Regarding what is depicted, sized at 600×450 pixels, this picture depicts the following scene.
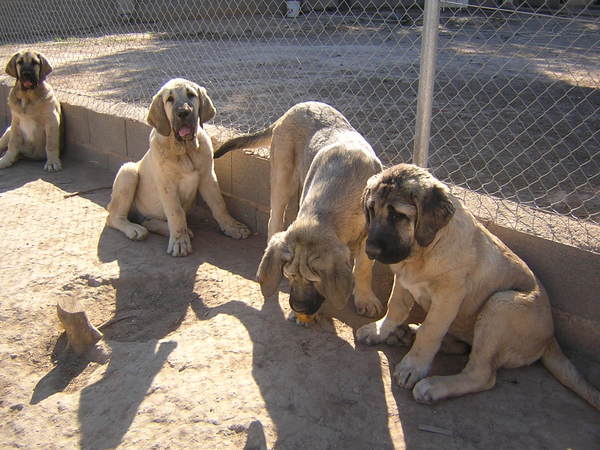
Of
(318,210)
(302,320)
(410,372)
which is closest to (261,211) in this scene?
(302,320)

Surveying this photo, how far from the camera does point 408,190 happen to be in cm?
304

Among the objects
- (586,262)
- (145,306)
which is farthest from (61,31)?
(586,262)

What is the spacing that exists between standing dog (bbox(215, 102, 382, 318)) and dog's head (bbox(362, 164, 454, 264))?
0.31 meters

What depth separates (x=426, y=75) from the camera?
414 cm

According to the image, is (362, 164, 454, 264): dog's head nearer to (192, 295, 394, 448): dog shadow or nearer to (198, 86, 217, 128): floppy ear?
(192, 295, 394, 448): dog shadow

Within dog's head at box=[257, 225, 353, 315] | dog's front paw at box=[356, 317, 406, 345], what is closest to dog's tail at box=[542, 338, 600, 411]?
dog's front paw at box=[356, 317, 406, 345]

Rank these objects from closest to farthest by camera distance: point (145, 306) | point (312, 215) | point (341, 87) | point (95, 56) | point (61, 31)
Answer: point (312, 215) → point (145, 306) → point (341, 87) → point (95, 56) → point (61, 31)

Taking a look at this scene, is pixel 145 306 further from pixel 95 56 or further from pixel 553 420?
pixel 95 56

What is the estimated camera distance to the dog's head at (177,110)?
493 cm

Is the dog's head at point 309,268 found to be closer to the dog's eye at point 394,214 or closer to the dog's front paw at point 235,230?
the dog's eye at point 394,214

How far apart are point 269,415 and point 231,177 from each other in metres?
3.17

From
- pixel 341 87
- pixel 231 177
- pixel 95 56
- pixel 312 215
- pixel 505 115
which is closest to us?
pixel 312 215

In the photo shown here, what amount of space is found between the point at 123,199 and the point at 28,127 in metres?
2.89

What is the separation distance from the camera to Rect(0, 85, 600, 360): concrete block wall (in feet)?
11.9
